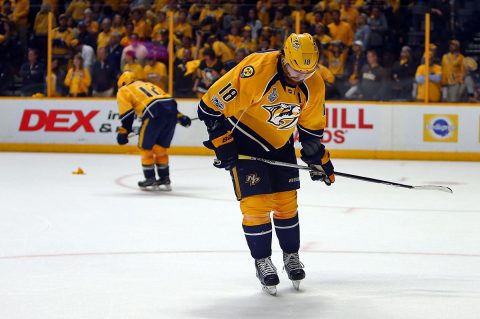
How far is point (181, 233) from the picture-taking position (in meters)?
7.07

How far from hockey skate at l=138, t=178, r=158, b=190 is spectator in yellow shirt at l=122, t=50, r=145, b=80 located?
314 cm

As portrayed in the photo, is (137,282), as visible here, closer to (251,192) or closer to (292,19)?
(251,192)

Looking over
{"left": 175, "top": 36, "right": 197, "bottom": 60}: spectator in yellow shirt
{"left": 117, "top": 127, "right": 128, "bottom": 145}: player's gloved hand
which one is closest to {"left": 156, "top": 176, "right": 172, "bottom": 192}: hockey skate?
{"left": 117, "top": 127, "right": 128, "bottom": 145}: player's gloved hand

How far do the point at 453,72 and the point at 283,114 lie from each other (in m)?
8.27

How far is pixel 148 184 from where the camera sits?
9867 millimetres

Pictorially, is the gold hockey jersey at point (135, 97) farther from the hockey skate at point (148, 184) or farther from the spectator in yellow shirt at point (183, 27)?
the spectator in yellow shirt at point (183, 27)

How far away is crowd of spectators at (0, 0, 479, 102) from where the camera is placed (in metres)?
13.1

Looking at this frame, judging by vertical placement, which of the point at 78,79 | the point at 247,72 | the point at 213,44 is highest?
the point at 247,72

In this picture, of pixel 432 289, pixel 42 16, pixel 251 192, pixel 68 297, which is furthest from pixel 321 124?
pixel 42 16

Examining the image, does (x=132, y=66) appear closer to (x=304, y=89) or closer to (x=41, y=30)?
(x=41, y=30)

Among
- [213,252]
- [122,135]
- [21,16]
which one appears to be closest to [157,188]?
[122,135]

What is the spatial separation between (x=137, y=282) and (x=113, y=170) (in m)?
6.67

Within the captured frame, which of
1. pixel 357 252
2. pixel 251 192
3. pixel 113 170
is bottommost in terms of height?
pixel 113 170

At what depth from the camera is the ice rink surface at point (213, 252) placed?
4746 millimetres
